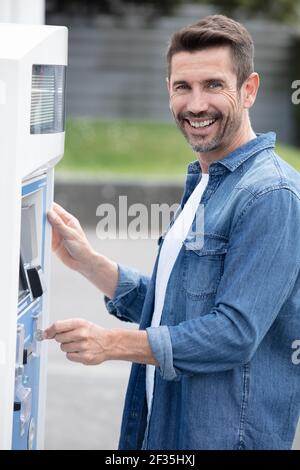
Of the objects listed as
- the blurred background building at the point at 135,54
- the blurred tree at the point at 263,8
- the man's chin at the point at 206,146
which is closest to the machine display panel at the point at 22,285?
the man's chin at the point at 206,146

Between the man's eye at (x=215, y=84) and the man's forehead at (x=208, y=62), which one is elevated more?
the man's forehead at (x=208, y=62)

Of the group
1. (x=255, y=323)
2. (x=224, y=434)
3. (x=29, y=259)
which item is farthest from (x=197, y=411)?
(x=29, y=259)

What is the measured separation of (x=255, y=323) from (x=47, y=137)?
65cm

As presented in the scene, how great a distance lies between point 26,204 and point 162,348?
0.51m

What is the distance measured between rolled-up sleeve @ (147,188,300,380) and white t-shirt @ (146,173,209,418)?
0.20 metres

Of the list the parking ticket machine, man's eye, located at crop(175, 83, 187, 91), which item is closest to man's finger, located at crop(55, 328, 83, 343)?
the parking ticket machine

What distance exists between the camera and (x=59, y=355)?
6266 millimetres

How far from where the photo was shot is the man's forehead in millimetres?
2398

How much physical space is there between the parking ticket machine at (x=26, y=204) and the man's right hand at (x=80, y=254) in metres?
0.10

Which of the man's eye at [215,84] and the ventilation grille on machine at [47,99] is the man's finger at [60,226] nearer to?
the ventilation grille on machine at [47,99]

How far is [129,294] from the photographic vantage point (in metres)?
2.82

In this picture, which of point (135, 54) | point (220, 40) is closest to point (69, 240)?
point (220, 40)

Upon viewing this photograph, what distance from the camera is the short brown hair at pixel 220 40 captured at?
2391 mm

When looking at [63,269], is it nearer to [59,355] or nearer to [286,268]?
[59,355]
